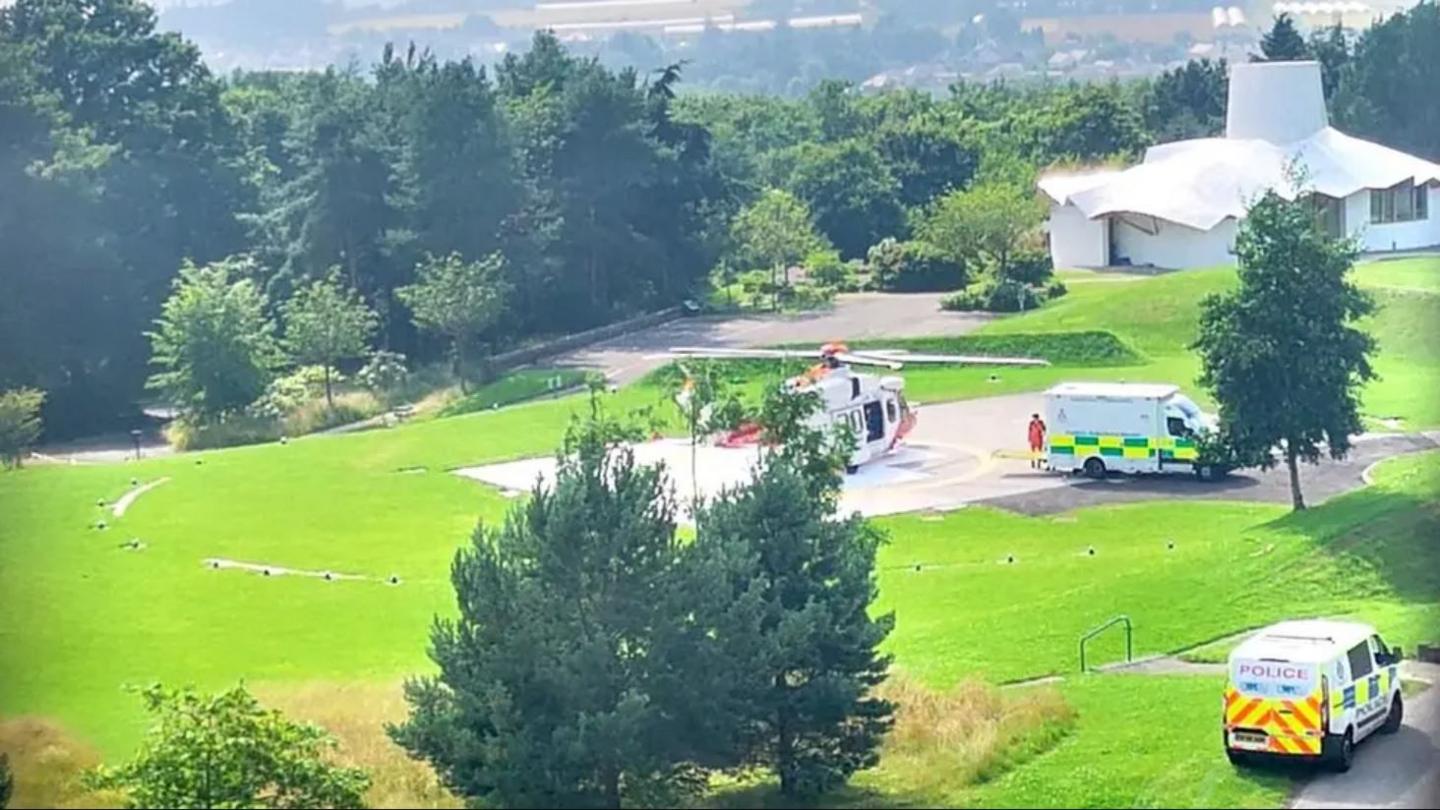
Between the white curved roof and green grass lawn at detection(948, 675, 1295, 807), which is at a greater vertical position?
the white curved roof

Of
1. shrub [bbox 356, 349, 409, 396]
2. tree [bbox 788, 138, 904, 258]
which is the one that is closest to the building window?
tree [bbox 788, 138, 904, 258]

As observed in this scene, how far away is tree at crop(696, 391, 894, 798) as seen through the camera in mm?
11820

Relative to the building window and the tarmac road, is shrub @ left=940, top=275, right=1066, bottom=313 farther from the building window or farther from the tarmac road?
the tarmac road

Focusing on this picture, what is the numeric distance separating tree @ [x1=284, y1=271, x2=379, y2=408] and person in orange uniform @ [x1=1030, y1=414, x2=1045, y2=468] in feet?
38.6

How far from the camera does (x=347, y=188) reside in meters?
35.7

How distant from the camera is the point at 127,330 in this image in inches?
1342

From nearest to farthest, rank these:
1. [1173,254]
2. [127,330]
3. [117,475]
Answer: [117,475] < [127,330] < [1173,254]

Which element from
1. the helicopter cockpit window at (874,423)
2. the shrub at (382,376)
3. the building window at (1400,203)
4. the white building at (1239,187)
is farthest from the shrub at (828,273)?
the helicopter cockpit window at (874,423)

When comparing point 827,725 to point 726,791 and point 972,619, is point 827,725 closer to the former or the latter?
point 726,791

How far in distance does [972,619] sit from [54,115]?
2243 centimetres

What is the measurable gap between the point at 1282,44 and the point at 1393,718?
39.3m

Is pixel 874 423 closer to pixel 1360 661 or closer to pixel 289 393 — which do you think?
pixel 289 393

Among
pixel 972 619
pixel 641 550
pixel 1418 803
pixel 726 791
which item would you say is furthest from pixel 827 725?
pixel 972 619

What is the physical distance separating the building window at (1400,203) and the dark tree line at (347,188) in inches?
110
